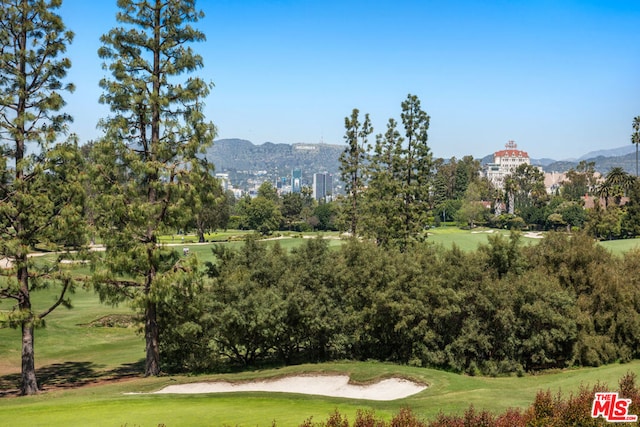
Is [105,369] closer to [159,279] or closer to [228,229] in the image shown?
[159,279]

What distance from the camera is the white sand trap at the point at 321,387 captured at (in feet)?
62.4

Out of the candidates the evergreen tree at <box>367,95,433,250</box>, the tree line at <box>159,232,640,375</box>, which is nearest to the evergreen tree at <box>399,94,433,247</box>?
the evergreen tree at <box>367,95,433,250</box>

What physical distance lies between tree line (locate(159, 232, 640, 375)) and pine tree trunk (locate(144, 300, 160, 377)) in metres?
0.54

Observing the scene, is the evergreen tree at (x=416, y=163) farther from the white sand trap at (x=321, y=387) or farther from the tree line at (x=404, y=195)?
the white sand trap at (x=321, y=387)

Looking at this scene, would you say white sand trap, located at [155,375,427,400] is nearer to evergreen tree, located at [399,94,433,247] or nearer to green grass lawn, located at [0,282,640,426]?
green grass lawn, located at [0,282,640,426]

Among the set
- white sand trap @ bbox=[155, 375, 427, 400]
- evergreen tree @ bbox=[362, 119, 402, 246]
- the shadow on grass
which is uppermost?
evergreen tree @ bbox=[362, 119, 402, 246]

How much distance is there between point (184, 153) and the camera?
2289cm

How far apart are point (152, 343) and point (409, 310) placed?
11221mm

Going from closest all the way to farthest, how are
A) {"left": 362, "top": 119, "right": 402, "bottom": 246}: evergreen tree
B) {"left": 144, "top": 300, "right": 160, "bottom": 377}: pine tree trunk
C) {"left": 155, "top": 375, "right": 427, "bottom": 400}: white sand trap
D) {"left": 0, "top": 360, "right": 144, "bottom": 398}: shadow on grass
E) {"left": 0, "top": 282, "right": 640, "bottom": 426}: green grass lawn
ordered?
{"left": 0, "top": 282, "right": 640, "bottom": 426}: green grass lawn → {"left": 155, "top": 375, "right": 427, "bottom": 400}: white sand trap → {"left": 0, "top": 360, "right": 144, "bottom": 398}: shadow on grass → {"left": 144, "top": 300, "right": 160, "bottom": 377}: pine tree trunk → {"left": 362, "top": 119, "right": 402, "bottom": 246}: evergreen tree

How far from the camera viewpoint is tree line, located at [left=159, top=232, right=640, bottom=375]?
22984 mm

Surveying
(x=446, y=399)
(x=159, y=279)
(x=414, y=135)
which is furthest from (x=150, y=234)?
(x=414, y=135)

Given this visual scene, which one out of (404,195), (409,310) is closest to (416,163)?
(404,195)

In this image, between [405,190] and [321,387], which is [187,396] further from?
[405,190]

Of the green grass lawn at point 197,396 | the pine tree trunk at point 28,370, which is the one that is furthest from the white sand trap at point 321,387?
the pine tree trunk at point 28,370
